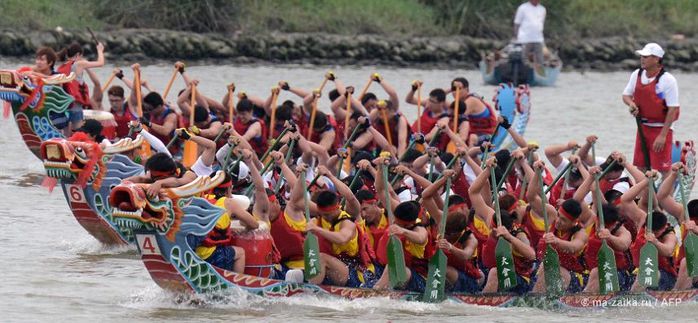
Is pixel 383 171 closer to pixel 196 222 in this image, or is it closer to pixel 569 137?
pixel 196 222

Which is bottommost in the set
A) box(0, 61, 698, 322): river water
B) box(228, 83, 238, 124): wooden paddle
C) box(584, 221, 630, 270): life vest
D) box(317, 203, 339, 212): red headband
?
box(0, 61, 698, 322): river water

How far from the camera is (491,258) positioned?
407 inches

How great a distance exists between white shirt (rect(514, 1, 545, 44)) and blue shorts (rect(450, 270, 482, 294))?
1599 cm

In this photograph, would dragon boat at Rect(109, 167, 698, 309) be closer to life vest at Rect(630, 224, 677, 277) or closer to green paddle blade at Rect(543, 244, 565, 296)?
green paddle blade at Rect(543, 244, 565, 296)

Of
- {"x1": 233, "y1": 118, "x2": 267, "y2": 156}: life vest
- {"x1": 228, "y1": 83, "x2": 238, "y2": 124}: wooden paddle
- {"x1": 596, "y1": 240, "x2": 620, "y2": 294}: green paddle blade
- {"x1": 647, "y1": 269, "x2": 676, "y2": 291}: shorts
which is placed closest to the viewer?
{"x1": 596, "y1": 240, "x2": 620, "y2": 294}: green paddle blade

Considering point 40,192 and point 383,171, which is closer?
point 383,171

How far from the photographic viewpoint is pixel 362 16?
30484 mm

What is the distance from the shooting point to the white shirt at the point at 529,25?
26188 millimetres

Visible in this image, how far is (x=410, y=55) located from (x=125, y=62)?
5.59m

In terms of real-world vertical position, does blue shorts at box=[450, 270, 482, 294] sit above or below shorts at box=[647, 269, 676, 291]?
above

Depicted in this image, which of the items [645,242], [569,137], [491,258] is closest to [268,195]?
[491,258]

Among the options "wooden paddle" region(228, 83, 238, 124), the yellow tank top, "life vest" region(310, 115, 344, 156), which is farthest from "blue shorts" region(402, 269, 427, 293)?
"wooden paddle" region(228, 83, 238, 124)

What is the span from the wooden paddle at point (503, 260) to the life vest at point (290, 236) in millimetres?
1211

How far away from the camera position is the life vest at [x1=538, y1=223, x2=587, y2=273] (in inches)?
408
